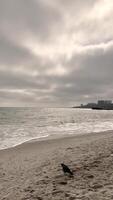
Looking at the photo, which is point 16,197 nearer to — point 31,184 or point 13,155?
point 31,184


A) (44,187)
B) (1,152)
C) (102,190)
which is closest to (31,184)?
(44,187)

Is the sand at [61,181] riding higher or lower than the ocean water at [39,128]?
higher

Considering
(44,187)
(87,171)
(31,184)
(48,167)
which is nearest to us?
(44,187)

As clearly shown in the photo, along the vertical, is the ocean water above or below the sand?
below

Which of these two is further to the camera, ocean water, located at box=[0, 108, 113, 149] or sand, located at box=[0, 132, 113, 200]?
ocean water, located at box=[0, 108, 113, 149]

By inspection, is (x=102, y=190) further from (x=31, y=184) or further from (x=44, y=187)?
(x=31, y=184)

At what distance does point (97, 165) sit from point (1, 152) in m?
8.91

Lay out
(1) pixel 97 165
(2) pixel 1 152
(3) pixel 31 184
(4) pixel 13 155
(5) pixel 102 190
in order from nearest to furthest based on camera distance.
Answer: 1. (5) pixel 102 190
2. (3) pixel 31 184
3. (1) pixel 97 165
4. (4) pixel 13 155
5. (2) pixel 1 152

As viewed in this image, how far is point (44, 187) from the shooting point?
25.9 ft

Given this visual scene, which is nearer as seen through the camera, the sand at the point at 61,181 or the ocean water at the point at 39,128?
the sand at the point at 61,181

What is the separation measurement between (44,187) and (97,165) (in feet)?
8.71

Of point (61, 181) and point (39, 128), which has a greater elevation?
point (61, 181)

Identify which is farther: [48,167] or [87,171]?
[48,167]

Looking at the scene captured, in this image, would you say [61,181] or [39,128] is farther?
[39,128]
